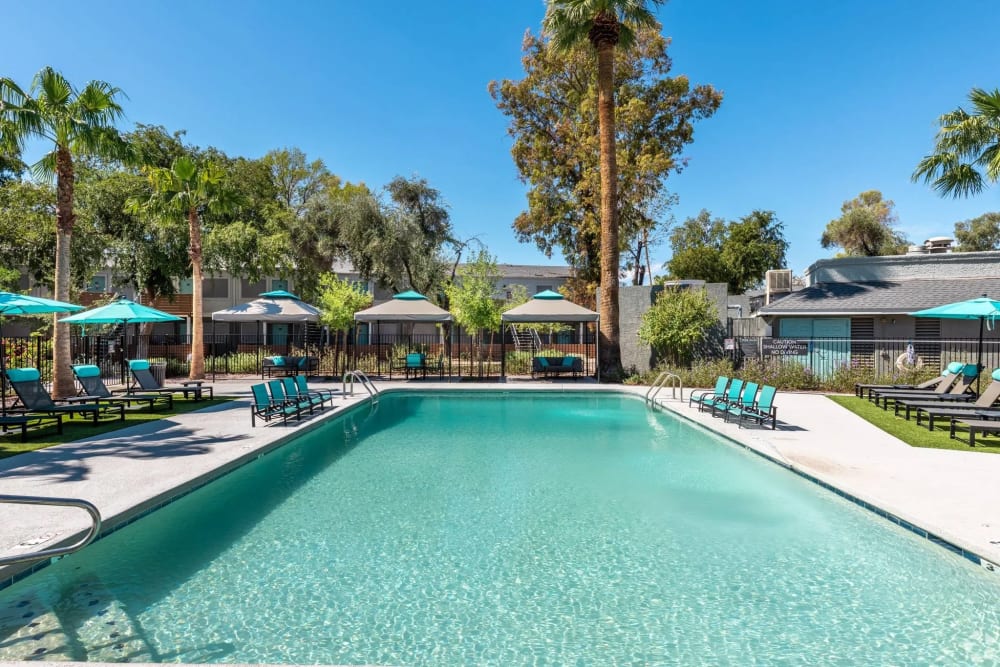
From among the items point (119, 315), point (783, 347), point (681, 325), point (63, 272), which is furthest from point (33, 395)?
point (783, 347)

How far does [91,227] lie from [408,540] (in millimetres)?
25782

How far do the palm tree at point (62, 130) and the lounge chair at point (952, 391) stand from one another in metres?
19.9

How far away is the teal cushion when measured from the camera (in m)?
9.82

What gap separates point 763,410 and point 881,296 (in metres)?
13.2

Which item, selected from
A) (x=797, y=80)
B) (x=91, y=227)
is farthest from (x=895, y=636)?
(x=91, y=227)

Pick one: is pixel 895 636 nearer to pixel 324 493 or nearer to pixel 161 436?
pixel 324 493

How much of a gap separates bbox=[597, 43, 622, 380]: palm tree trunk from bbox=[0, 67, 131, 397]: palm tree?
14.5 meters

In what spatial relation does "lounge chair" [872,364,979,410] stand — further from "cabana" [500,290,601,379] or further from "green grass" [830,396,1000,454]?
"cabana" [500,290,601,379]

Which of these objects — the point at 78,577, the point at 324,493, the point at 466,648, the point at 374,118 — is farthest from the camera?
the point at 374,118

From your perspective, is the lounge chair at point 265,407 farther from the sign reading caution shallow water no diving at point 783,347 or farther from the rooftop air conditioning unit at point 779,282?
the rooftop air conditioning unit at point 779,282

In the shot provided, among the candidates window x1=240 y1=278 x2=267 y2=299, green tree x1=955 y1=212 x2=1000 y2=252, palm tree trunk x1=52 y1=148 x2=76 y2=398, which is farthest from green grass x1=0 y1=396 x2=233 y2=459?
green tree x1=955 y1=212 x2=1000 y2=252

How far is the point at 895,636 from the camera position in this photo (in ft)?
12.8

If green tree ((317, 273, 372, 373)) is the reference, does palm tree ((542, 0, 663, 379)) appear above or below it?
above

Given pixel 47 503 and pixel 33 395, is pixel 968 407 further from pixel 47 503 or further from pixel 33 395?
pixel 33 395
